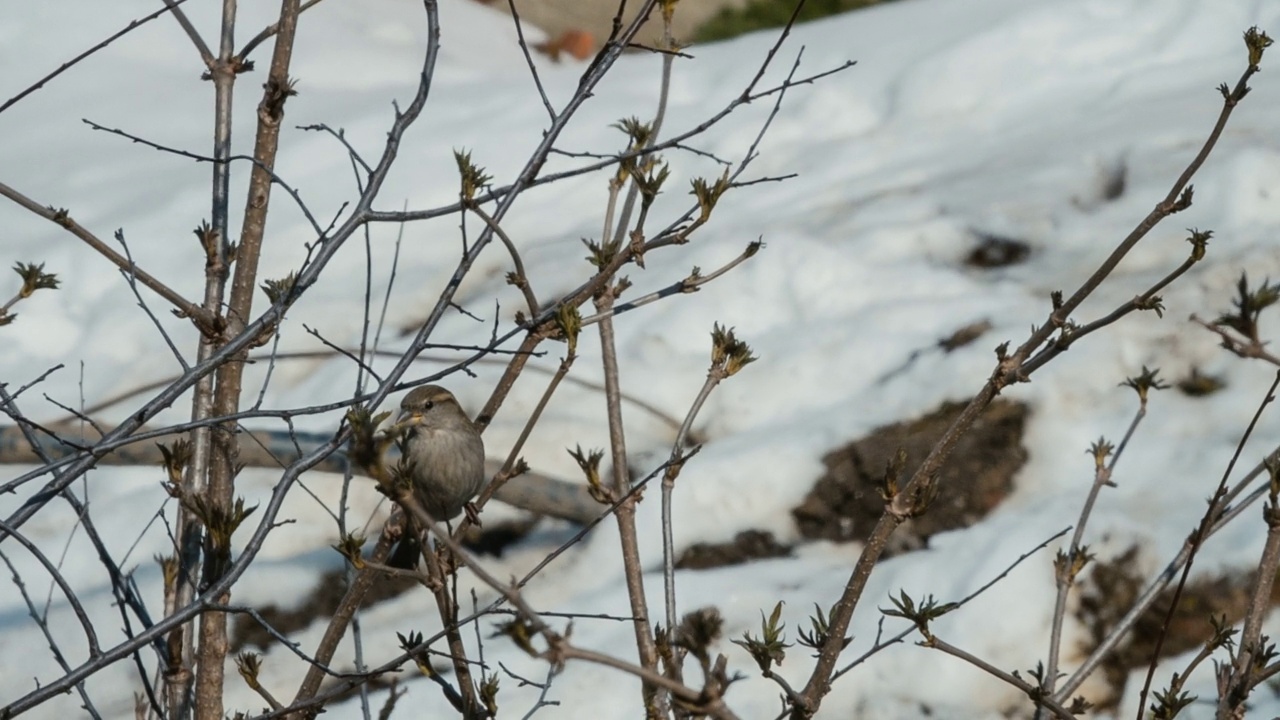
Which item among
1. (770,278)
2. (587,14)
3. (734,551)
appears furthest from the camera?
(587,14)

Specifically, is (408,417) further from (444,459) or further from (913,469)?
(913,469)

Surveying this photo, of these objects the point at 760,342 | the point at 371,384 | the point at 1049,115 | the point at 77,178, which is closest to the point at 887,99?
the point at 1049,115

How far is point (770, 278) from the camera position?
18.3ft

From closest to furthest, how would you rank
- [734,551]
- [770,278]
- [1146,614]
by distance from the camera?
[1146,614] → [734,551] → [770,278]

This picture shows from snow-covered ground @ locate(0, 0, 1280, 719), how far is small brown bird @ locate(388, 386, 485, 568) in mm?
573

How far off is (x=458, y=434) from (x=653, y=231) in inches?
150

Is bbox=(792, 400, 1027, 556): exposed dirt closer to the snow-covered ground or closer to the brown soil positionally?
the snow-covered ground

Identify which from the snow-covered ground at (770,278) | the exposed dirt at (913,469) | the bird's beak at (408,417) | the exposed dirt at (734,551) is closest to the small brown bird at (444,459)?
the bird's beak at (408,417)

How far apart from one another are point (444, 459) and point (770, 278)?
10.2 feet

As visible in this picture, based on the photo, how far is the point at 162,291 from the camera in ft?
7.77

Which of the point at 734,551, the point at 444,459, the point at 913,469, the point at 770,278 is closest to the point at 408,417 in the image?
the point at 444,459

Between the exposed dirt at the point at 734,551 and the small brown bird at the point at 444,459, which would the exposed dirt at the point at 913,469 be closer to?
the exposed dirt at the point at 734,551

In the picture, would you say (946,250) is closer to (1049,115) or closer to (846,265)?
(846,265)

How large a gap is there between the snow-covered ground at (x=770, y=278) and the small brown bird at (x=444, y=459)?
573mm
